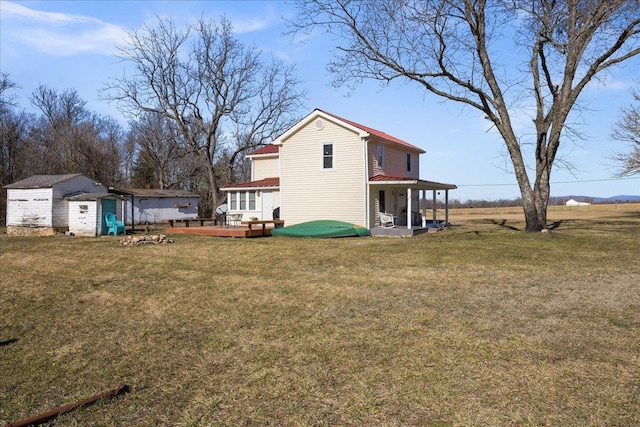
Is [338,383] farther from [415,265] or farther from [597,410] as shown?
[415,265]

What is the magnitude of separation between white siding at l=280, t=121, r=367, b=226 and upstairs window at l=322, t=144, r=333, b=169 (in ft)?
0.57

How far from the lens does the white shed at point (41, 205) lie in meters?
23.8

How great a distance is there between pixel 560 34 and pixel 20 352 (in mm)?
21322

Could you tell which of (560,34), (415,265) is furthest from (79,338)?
(560,34)

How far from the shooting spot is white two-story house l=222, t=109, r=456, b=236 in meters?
21.5

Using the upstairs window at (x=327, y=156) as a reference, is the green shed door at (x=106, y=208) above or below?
below

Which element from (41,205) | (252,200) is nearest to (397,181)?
(252,200)

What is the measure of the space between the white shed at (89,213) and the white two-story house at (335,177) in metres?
7.62

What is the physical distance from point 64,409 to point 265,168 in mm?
24323

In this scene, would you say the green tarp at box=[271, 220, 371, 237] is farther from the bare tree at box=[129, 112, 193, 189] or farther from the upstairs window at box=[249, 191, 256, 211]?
the bare tree at box=[129, 112, 193, 189]

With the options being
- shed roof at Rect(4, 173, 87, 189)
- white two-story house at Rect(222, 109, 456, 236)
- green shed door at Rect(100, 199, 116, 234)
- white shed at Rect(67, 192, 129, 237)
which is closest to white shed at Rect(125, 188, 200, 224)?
shed roof at Rect(4, 173, 87, 189)

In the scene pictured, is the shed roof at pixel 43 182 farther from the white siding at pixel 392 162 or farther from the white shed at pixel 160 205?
the white siding at pixel 392 162

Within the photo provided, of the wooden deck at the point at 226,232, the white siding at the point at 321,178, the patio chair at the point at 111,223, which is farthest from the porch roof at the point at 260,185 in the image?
the patio chair at the point at 111,223

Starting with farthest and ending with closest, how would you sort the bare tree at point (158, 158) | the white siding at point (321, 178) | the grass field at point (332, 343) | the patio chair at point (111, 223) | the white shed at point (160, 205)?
the bare tree at point (158, 158)
the white shed at point (160, 205)
the patio chair at point (111, 223)
the white siding at point (321, 178)
the grass field at point (332, 343)
